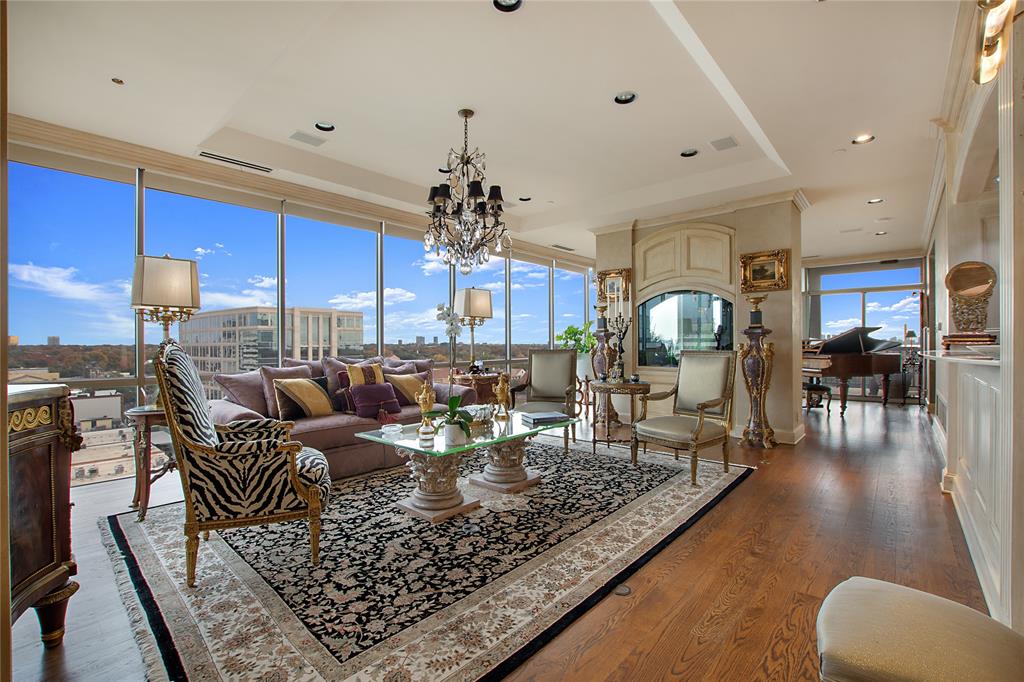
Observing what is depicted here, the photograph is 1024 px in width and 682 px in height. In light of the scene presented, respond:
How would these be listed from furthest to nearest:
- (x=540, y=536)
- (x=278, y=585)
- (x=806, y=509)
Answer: (x=806, y=509) < (x=540, y=536) < (x=278, y=585)

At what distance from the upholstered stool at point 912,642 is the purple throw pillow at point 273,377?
3.85 meters

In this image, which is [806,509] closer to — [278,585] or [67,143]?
[278,585]

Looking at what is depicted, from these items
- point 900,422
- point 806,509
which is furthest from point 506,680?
point 900,422

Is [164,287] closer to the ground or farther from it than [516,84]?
closer to the ground

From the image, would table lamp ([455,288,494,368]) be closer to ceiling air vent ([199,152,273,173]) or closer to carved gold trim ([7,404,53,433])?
ceiling air vent ([199,152,273,173])

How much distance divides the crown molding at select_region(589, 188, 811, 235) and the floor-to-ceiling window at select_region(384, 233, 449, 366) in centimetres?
243

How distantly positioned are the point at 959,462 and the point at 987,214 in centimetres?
175

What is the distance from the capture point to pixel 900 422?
639cm

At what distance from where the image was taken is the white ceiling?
2410 millimetres

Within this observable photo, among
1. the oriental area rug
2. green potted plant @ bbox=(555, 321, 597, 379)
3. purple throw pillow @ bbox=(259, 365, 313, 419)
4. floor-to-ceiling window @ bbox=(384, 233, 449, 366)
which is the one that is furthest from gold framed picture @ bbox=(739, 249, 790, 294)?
purple throw pillow @ bbox=(259, 365, 313, 419)

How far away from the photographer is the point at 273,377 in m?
4.03

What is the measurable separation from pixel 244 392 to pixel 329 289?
176 centimetres

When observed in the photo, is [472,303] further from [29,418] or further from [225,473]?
[29,418]

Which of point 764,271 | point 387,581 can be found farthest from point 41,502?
Result: point 764,271
